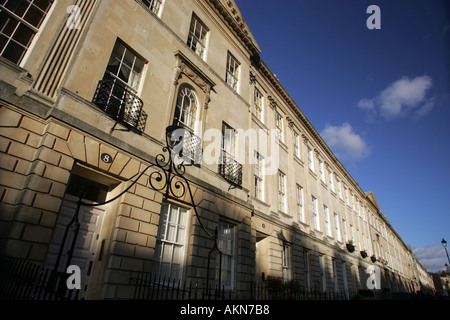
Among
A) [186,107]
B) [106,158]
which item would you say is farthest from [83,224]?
[186,107]

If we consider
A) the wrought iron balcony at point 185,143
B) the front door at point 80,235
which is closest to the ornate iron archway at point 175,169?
the wrought iron balcony at point 185,143

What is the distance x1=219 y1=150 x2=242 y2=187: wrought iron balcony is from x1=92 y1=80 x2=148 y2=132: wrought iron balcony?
410cm

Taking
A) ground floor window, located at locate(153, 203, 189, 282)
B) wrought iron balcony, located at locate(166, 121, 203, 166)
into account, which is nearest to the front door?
ground floor window, located at locate(153, 203, 189, 282)

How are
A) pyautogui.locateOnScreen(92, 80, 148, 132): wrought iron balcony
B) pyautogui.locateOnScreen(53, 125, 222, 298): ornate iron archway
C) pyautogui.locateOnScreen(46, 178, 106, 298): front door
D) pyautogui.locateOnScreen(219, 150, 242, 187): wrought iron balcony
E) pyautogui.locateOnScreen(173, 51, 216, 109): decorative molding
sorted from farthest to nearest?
1. pyautogui.locateOnScreen(219, 150, 242, 187): wrought iron balcony
2. pyautogui.locateOnScreen(173, 51, 216, 109): decorative molding
3. pyautogui.locateOnScreen(53, 125, 222, 298): ornate iron archway
4. pyautogui.locateOnScreen(92, 80, 148, 132): wrought iron balcony
5. pyautogui.locateOnScreen(46, 178, 106, 298): front door

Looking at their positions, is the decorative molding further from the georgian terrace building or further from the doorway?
the doorway

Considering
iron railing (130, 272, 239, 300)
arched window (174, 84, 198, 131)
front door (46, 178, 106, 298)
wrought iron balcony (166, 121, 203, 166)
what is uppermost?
arched window (174, 84, 198, 131)

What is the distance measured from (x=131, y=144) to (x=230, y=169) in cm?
490

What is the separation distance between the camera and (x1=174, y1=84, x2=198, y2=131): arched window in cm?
994

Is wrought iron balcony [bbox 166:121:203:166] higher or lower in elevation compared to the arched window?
lower

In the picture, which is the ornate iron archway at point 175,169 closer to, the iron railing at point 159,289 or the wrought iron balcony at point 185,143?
the wrought iron balcony at point 185,143

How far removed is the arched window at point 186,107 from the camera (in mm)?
9938

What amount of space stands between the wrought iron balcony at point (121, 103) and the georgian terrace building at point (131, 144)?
0.04 metres

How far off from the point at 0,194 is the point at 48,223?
1.04 metres

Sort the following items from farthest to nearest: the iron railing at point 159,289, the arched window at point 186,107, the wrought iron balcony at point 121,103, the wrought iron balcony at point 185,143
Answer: the arched window at point 186,107
the wrought iron balcony at point 185,143
the wrought iron balcony at point 121,103
the iron railing at point 159,289
